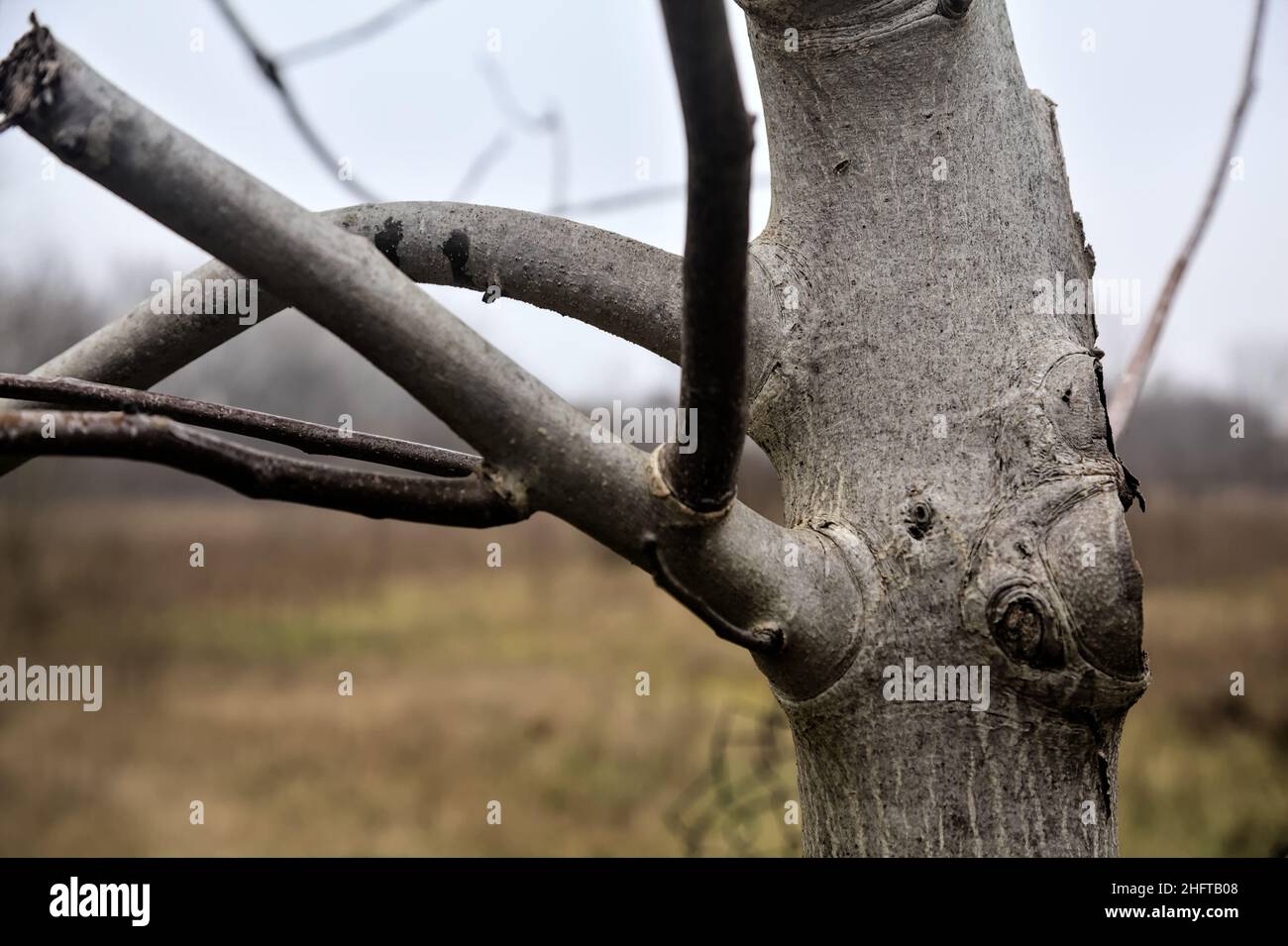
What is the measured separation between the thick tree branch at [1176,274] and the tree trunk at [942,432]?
19 cm

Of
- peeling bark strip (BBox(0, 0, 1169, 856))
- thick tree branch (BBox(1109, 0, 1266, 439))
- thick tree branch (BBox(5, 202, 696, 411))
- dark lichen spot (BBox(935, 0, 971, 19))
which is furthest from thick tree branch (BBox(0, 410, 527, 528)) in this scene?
thick tree branch (BBox(1109, 0, 1266, 439))

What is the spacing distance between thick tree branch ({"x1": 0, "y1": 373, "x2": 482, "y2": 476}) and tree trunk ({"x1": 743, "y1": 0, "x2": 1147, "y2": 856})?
15cm

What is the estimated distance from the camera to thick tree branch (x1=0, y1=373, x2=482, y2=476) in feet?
1.26

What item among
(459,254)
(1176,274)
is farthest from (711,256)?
(1176,274)

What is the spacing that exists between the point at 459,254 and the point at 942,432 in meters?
0.23

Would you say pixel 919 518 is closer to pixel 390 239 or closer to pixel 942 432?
pixel 942 432

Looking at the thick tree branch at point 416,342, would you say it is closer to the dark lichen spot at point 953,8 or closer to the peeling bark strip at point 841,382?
the peeling bark strip at point 841,382

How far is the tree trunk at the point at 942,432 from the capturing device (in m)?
0.39

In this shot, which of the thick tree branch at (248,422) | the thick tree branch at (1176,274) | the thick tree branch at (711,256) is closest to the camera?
the thick tree branch at (711,256)

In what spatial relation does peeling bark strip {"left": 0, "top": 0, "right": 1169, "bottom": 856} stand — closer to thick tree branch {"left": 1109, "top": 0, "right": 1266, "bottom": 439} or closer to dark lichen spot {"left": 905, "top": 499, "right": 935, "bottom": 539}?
dark lichen spot {"left": 905, "top": 499, "right": 935, "bottom": 539}

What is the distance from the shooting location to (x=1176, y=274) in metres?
0.66

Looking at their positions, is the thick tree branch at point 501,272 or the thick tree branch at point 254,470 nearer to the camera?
the thick tree branch at point 254,470

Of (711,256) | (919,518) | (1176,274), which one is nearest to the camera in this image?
(711,256)

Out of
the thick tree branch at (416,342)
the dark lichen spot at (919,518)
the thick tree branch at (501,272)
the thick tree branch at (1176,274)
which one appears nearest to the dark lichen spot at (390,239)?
the thick tree branch at (501,272)
